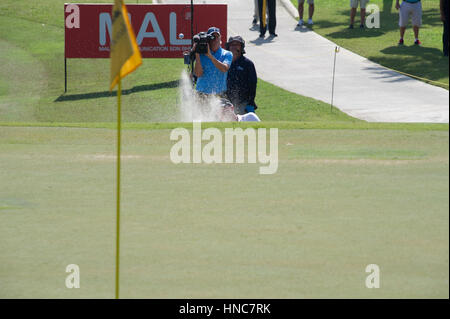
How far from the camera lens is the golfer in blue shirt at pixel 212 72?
41.3 feet

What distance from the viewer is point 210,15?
19.6 m

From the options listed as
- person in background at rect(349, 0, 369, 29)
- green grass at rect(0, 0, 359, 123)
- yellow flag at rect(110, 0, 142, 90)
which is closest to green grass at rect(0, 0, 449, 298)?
yellow flag at rect(110, 0, 142, 90)

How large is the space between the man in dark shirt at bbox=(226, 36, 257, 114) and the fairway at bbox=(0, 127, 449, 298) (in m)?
3.21

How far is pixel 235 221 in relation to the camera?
663 cm

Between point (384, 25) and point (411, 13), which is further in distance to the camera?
point (384, 25)

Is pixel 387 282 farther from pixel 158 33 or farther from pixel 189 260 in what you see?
pixel 158 33

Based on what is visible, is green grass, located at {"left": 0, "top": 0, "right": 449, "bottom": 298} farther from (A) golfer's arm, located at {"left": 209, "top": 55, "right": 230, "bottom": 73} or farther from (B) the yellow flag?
(A) golfer's arm, located at {"left": 209, "top": 55, "right": 230, "bottom": 73}

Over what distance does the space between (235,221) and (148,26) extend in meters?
13.4

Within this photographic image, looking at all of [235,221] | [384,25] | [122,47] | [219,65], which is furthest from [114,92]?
[122,47]

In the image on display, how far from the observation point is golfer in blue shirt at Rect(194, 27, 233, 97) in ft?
41.3

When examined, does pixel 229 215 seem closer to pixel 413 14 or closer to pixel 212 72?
pixel 212 72

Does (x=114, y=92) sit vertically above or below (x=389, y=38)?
below

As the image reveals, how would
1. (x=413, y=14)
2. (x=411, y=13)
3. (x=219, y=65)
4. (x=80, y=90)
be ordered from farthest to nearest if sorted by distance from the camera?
(x=411, y=13) < (x=413, y=14) < (x=80, y=90) < (x=219, y=65)

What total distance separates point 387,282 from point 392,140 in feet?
14.0
